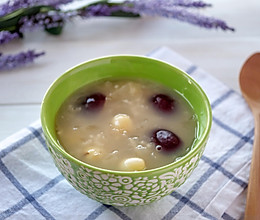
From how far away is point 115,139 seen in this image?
3.21ft

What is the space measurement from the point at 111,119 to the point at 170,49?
1.62 ft

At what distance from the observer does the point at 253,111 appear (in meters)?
1.25

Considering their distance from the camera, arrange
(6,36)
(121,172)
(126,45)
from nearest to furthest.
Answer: (121,172), (6,36), (126,45)

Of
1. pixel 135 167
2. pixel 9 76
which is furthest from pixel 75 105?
pixel 9 76

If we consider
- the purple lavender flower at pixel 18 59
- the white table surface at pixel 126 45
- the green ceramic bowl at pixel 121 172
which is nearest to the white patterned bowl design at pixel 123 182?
the green ceramic bowl at pixel 121 172

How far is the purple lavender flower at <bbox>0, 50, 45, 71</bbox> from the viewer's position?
1.40m

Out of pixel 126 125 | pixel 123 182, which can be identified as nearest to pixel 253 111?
pixel 126 125

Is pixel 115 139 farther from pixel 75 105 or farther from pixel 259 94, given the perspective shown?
pixel 259 94

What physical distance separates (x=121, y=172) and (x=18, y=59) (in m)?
0.68

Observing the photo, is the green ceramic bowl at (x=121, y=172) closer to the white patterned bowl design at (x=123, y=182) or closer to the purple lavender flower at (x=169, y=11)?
the white patterned bowl design at (x=123, y=182)

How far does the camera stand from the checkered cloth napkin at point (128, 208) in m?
1.01

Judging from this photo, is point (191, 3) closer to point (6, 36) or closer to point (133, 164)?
point (6, 36)

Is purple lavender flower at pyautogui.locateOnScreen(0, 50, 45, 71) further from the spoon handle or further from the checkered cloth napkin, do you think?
the spoon handle

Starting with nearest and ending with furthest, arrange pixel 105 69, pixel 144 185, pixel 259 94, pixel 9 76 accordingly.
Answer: pixel 144 185 < pixel 105 69 < pixel 259 94 < pixel 9 76
